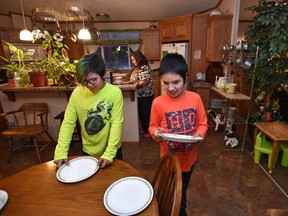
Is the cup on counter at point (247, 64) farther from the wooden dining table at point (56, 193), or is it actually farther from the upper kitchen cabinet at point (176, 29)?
the wooden dining table at point (56, 193)

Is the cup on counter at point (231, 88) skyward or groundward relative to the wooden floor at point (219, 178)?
skyward

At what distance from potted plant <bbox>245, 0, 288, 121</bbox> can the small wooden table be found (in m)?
0.14

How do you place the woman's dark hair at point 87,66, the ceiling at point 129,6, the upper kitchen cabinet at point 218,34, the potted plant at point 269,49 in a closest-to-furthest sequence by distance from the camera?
1. the woman's dark hair at point 87,66
2. the potted plant at point 269,49
3. the upper kitchen cabinet at point 218,34
4. the ceiling at point 129,6

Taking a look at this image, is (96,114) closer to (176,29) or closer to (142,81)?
(142,81)

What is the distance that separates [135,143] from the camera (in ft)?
9.43

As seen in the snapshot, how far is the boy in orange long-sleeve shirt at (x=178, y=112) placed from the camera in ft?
3.44

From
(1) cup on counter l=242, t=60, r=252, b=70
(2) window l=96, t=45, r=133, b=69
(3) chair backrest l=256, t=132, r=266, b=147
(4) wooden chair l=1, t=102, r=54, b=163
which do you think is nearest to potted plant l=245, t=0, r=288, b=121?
(1) cup on counter l=242, t=60, r=252, b=70

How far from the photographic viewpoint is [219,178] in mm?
2020

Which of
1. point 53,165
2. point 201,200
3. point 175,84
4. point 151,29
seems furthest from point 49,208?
point 151,29

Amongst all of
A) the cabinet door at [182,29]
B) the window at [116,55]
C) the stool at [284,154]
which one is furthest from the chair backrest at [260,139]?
the window at [116,55]

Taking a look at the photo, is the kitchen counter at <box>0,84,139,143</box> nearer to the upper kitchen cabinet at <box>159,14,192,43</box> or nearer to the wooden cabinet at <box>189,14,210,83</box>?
the wooden cabinet at <box>189,14,210,83</box>

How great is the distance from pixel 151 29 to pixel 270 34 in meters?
3.27

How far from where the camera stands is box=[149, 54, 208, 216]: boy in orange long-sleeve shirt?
3.44 ft

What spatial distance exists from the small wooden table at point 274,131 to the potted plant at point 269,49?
0.14 metres
